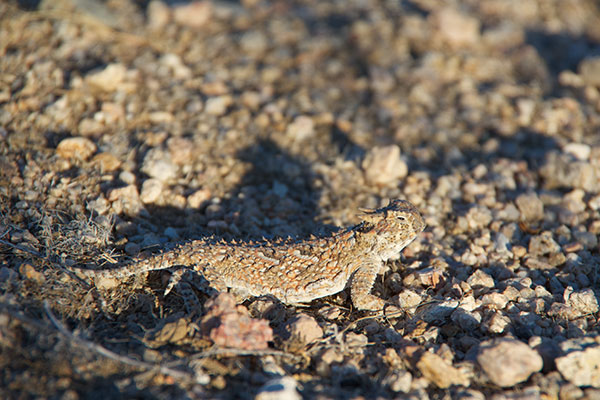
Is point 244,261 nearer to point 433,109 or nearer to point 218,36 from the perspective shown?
point 433,109

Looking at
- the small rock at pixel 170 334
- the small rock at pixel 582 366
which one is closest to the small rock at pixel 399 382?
the small rock at pixel 582 366

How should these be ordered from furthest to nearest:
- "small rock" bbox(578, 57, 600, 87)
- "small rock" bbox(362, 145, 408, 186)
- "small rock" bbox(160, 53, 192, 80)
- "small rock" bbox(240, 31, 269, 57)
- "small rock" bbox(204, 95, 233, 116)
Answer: "small rock" bbox(240, 31, 269, 57), "small rock" bbox(578, 57, 600, 87), "small rock" bbox(160, 53, 192, 80), "small rock" bbox(204, 95, 233, 116), "small rock" bbox(362, 145, 408, 186)

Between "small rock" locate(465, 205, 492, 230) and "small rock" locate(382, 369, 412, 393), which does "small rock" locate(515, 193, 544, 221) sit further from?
"small rock" locate(382, 369, 412, 393)

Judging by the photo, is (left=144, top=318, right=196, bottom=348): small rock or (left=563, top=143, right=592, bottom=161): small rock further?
(left=563, top=143, right=592, bottom=161): small rock

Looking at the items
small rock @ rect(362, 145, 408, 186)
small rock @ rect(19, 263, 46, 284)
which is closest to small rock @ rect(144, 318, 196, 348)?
small rock @ rect(19, 263, 46, 284)

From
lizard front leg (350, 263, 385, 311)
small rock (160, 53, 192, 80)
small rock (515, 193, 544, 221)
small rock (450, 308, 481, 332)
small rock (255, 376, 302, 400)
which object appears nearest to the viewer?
small rock (255, 376, 302, 400)

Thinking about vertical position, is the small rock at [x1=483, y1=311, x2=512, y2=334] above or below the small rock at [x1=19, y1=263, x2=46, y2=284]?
below
